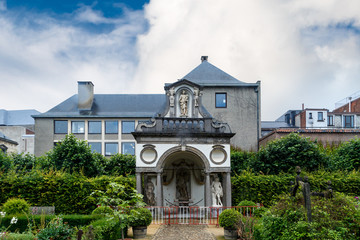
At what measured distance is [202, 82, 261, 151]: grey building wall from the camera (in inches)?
1218

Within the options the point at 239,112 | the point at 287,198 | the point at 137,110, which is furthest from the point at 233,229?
the point at 137,110

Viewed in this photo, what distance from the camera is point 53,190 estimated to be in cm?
1828

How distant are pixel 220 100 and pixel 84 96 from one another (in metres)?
16.1

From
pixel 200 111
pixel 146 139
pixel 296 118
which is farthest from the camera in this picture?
pixel 296 118

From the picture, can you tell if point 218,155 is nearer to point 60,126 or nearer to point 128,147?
point 128,147

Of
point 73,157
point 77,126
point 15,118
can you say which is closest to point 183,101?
point 73,157

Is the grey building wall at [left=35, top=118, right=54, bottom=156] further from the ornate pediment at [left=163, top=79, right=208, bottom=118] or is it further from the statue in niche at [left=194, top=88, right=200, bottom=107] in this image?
the statue in niche at [left=194, top=88, right=200, bottom=107]

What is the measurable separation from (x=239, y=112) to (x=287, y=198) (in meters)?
22.7

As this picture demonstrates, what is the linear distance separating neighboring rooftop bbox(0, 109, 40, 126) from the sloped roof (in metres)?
37.9

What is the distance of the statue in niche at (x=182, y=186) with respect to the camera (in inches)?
824

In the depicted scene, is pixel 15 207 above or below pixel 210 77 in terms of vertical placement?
below

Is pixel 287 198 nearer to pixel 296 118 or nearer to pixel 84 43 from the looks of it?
pixel 84 43

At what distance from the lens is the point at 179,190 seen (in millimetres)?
21000

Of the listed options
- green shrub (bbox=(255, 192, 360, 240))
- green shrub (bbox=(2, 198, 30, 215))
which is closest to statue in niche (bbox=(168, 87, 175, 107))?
green shrub (bbox=(2, 198, 30, 215))
